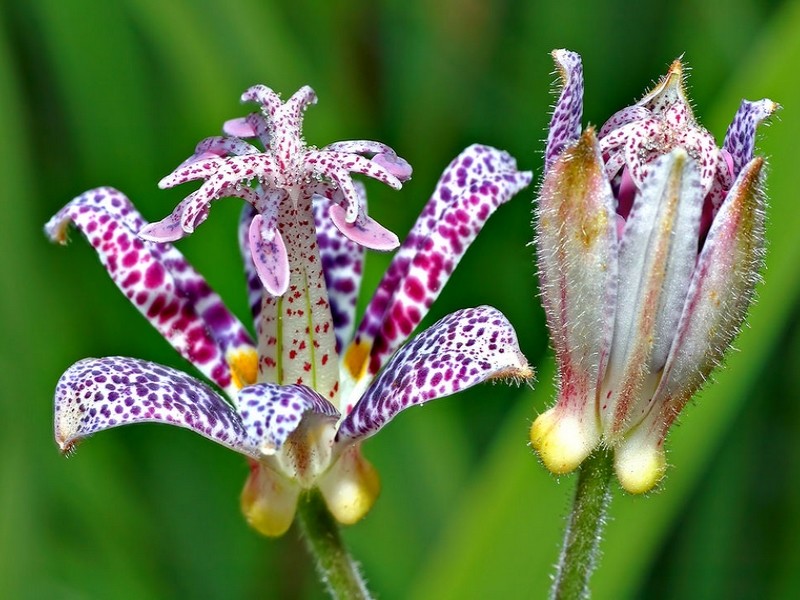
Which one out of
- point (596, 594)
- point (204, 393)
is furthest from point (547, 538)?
point (204, 393)

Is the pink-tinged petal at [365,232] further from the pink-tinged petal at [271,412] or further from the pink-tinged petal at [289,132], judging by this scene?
the pink-tinged petal at [271,412]

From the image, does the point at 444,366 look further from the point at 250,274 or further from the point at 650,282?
→ the point at 250,274

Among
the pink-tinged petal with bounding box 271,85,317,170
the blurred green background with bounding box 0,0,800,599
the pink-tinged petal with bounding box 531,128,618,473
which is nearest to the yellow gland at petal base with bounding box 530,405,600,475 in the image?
the pink-tinged petal with bounding box 531,128,618,473

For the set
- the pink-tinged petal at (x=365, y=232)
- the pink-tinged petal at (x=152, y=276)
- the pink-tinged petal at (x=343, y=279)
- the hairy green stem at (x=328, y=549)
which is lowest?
the hairy green stem at (x=328, y=549)

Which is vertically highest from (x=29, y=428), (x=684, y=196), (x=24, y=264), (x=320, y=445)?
(x=684, y=196)

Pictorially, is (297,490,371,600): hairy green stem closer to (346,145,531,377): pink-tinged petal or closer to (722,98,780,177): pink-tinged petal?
(346,145,531,377): pink-tinged petal

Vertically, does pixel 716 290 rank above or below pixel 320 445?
above

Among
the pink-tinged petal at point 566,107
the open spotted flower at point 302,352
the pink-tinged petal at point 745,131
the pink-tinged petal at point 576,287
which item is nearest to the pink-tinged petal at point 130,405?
the open spotted flower at point 302,352

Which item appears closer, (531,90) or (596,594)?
(596,594)

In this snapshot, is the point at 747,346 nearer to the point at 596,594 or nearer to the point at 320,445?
the point at 596,594

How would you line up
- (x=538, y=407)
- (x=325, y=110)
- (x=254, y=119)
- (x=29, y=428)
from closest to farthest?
1. (x=254, y=119)
2. (x=538, y=407)
3. (x=29, y=428)
4. (x=325, y=110)
